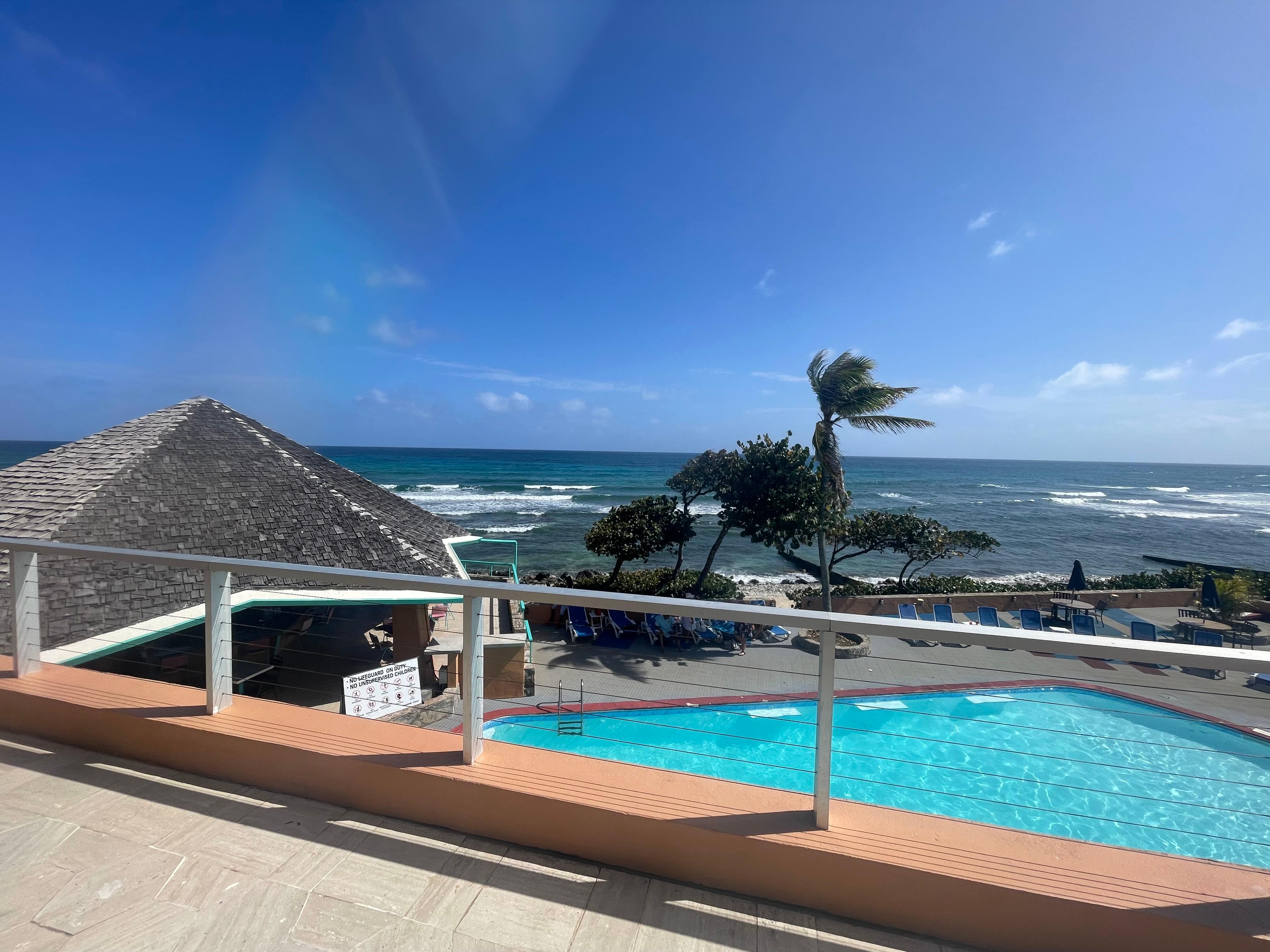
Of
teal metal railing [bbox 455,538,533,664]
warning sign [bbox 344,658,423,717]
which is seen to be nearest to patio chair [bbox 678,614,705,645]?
teal metal railing [bbox 455,538,533,664]

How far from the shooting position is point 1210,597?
15156 millimetres

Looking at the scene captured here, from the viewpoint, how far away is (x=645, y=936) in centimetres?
175

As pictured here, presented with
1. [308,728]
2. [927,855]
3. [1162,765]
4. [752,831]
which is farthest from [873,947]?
[1162,765]

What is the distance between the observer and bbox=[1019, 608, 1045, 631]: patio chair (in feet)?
46.8

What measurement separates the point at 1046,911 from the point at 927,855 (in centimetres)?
33

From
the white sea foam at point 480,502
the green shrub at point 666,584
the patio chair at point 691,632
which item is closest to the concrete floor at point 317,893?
the patio chair at point 691,632

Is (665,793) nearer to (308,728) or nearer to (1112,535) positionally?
(308,728)

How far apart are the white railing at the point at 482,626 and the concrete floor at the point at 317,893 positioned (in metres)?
0.39

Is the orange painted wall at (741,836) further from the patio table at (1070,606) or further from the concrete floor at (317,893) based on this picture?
the patio table at (1070,606)

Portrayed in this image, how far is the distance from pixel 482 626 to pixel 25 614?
9.31 ft

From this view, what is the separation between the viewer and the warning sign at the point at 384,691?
7.43 m

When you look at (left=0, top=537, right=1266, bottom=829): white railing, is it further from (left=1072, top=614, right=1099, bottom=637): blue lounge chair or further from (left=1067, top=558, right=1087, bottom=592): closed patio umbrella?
(left=1067, top=558, right=1087, bottom=592): closed patio umbrella

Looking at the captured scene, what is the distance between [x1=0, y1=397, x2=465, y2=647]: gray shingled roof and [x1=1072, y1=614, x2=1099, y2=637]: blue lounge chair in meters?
16.3

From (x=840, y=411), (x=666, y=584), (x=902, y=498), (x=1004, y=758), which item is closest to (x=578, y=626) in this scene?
(x=666, y=584)
